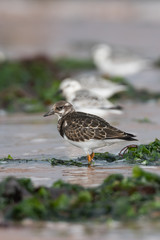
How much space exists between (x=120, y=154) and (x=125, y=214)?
257 cm

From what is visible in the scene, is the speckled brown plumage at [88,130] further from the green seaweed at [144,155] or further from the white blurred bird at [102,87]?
the white blurred bird at [102,87]

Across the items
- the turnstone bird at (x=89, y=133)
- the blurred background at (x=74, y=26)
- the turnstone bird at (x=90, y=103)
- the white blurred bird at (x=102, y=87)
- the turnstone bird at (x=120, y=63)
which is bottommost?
the turnstone bird at (x=89, y=133)

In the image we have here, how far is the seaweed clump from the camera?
4.52 m

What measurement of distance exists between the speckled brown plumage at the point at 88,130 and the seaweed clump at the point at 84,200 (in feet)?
5.61

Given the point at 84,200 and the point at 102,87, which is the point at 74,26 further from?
the point at 84,200

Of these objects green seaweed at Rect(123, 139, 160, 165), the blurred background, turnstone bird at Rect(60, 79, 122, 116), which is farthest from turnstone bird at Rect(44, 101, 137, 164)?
the blurred background

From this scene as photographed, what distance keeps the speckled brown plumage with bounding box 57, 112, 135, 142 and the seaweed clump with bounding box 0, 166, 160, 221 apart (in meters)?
1.71

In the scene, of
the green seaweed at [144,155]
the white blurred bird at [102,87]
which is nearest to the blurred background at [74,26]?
the white blurred bird at [102,87]

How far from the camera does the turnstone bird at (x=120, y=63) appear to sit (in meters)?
17.3

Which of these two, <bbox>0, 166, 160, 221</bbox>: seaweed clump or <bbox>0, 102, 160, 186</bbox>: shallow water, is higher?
<bbox>0, 102, 160, 186</bbox>: shallow water

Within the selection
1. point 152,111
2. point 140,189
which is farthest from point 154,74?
point 140,189

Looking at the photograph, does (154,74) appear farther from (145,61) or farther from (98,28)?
(98,28)

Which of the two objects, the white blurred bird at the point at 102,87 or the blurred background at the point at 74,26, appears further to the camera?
the blurred background at the point at 74,26

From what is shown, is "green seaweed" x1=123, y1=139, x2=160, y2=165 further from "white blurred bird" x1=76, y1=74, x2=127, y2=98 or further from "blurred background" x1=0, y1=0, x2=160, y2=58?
"blurred background" x1=0, y1=0, x2=160, y2=58
